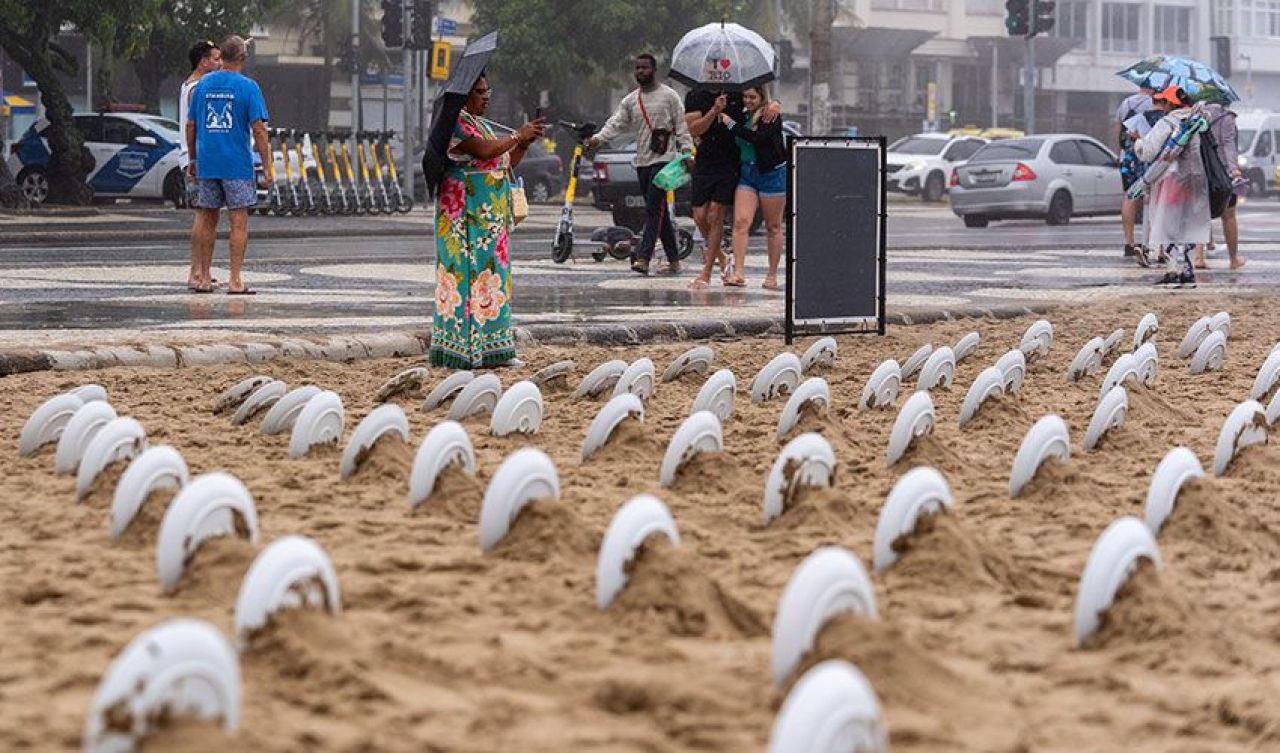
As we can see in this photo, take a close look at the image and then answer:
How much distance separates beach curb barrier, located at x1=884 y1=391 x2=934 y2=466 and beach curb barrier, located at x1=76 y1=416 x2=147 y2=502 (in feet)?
7.25

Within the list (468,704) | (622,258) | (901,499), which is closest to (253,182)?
(622,258)

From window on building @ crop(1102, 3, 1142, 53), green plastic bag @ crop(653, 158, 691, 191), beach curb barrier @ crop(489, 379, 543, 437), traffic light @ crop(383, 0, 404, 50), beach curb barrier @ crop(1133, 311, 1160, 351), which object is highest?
window on building @ crop(1102, 3, 1142, 53)

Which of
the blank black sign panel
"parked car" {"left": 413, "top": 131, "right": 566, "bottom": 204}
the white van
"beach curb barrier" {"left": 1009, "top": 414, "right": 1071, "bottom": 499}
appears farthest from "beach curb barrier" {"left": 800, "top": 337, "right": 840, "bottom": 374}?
the white van

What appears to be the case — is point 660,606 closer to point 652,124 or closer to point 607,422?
point 607,422

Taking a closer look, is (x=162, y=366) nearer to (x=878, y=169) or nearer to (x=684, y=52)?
(x=878, y=169)

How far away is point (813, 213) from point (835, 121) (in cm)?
6123

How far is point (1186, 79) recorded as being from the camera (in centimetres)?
1628

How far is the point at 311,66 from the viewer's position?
6319 centimetres

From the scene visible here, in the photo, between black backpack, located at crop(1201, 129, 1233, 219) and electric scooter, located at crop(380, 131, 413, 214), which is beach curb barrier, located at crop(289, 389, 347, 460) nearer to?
black backpack, located at crop(1201, 129, 1233, 219)

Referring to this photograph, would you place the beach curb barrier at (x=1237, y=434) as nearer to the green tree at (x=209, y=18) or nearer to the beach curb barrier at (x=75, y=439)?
the beach curb barrier at (x=75, y=439)

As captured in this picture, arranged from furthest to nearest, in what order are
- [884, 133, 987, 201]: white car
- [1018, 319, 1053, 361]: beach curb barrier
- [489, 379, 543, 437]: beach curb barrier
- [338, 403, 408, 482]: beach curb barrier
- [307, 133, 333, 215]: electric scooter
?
1. [884, 133, 987, 201]: white car
2. [307, 133, 333, 215]: electric scooter
3. [1018, 319, 1053, 361]: beach curb barrier
4. [489, 379, 543, 437]: beach curb barrier
5. [338, 403, 408, 482]: beach curb barrier

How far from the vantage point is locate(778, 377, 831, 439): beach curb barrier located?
7.39 meters

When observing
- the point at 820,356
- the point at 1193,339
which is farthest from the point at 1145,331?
the point at 820,356

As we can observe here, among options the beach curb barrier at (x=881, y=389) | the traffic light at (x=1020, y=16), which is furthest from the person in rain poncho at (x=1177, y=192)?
the traffic light at (x=1020, y=16)
